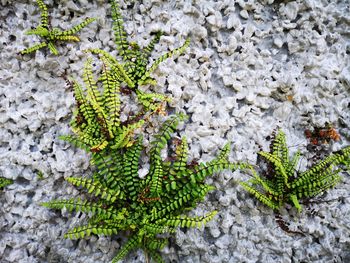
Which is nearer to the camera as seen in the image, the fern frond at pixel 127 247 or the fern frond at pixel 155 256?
the fern frond at pixel 127 247

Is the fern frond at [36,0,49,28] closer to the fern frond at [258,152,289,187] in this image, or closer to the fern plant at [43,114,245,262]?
the fern plant at [43,114,245,262]

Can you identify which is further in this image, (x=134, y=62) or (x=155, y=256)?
(x=134, y=62)

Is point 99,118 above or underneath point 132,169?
above

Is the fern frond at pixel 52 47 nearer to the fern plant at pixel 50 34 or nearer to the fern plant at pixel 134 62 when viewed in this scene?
the fern plant at pixel 50 34

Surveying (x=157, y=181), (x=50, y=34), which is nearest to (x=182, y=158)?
(x=157, y=181)

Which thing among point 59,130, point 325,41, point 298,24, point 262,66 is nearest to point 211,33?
point 262,66

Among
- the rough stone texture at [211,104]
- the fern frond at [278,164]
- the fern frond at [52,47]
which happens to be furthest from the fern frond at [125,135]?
the fern frond at [278,164]

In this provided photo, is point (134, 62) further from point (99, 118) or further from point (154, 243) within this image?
point (154, 243)
